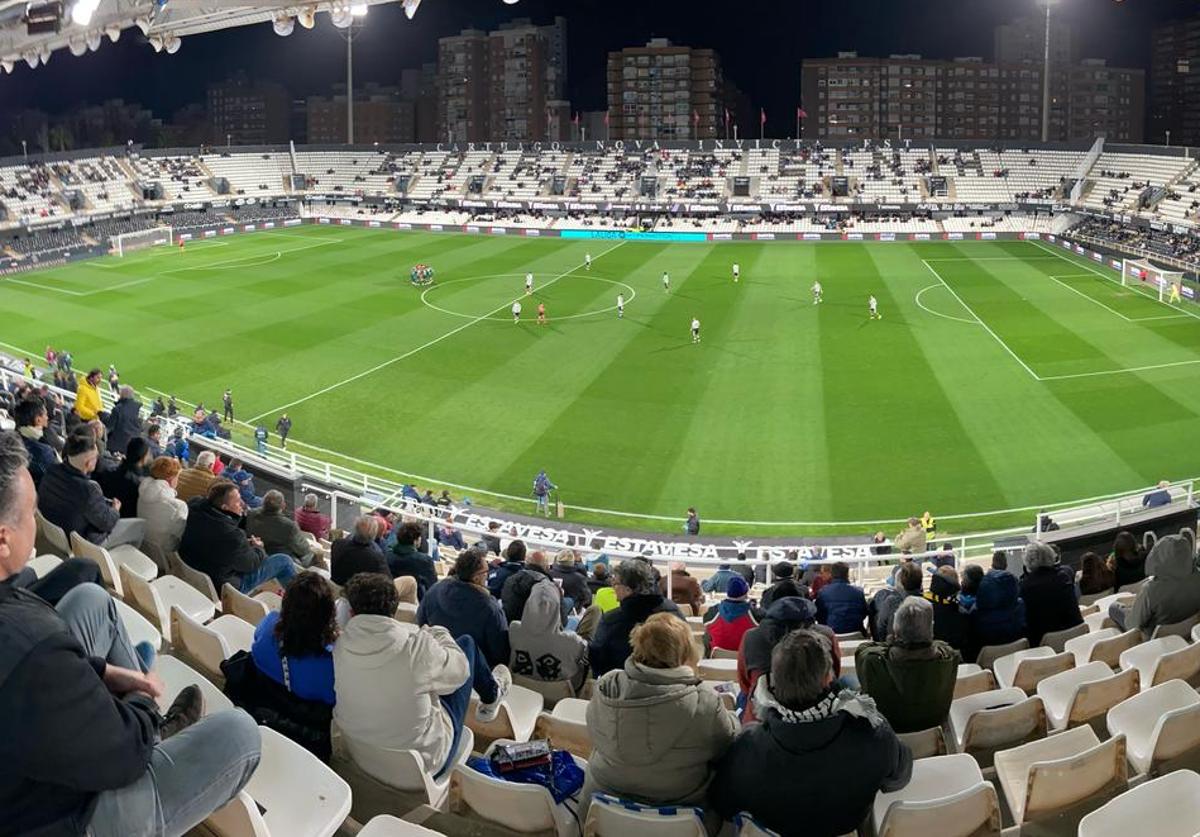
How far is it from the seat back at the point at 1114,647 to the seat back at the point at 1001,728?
1.92 meters

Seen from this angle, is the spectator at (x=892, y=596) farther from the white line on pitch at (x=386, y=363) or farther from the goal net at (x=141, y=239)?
the goal net at (x=141, y=239)

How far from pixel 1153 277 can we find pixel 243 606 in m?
53.9

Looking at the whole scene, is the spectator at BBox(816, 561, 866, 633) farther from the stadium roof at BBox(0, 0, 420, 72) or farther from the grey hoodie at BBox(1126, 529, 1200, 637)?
the stadium roof at BBox(0, 0, 420, 72)

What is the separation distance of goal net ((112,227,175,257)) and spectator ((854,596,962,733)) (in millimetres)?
72282

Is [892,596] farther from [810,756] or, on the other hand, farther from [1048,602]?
[810,756]

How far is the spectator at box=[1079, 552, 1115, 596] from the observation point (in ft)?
41.2

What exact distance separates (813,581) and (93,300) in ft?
158

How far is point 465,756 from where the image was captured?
6305 millimetres

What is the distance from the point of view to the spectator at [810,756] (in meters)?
5.23

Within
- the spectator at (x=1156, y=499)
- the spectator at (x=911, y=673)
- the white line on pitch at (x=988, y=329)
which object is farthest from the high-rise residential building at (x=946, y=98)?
the spectator at (x=911, y=673)

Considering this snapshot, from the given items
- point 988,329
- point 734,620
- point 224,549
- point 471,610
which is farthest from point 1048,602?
point 988,329

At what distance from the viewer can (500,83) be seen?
155250 mm

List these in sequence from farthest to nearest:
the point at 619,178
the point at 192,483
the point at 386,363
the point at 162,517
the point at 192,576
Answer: the point at 619,178 → the point at 386,363 → the point at 192,483 → the point at 162,517 → the point at 192,576

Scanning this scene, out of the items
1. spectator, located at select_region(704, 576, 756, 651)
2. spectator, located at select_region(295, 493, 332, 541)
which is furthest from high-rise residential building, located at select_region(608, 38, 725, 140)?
spectator, located at select_region(704, 576, 756, 651)
